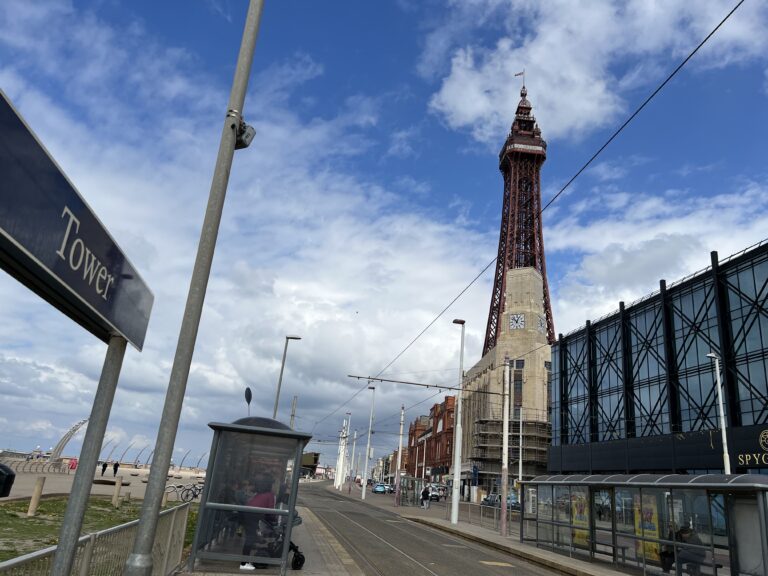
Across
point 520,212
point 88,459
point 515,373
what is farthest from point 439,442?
point 88,459

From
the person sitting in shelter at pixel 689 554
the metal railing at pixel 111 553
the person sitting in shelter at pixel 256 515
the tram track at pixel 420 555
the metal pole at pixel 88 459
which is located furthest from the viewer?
the tram track at pixel 420 555

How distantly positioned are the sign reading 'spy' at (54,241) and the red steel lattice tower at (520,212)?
9681 cm

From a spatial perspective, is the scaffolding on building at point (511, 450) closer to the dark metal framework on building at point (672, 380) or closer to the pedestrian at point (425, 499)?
the dark metal framework on building at point (672, 380)

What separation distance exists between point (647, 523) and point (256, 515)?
1053 centimetres

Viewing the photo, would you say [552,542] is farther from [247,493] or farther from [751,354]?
[751,354]

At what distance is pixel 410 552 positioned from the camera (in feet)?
56.2

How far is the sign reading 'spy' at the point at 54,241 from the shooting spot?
244 cm

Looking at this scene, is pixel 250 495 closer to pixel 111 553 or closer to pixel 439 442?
pixel 111 553

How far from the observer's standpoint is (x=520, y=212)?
109 m

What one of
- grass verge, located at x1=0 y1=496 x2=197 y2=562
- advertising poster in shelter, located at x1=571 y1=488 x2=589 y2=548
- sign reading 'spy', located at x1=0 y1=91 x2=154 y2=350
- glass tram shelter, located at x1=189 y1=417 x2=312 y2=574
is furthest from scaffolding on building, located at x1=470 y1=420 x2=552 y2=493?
sign reading 'spy', located at x1=0 y1=91 x2=154 y2=350

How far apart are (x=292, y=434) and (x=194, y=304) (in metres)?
4.91

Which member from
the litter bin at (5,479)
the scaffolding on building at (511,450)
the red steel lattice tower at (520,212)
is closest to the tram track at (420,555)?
the litter bin at (5,479)

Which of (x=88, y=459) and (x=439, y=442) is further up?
(x=439, y=442)

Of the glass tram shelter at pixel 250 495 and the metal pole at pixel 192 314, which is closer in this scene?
the metal pole at pixel 192 314
